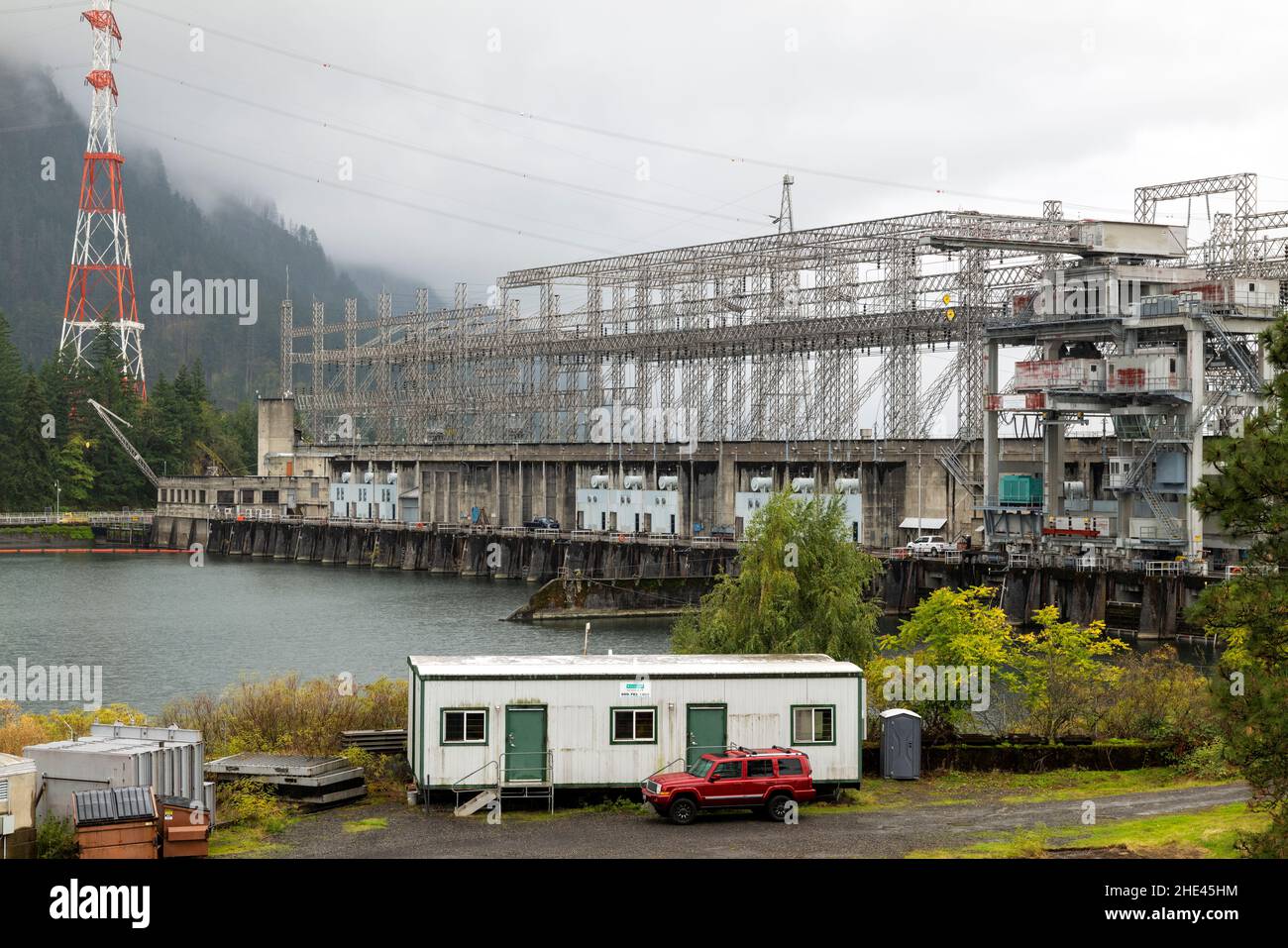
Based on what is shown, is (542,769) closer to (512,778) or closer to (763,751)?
(512,778)

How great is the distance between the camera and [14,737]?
91.4 ft

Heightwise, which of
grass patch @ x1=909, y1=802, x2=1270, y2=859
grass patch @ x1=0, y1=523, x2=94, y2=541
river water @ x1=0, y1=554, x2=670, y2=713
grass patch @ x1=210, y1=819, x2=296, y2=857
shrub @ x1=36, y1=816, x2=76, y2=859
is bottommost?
river water @ x1=0, y1=554, x2=670, y2=713

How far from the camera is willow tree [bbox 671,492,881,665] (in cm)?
3434

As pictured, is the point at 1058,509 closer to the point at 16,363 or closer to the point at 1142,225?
the point at 1142,225

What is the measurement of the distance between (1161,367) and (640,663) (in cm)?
4583

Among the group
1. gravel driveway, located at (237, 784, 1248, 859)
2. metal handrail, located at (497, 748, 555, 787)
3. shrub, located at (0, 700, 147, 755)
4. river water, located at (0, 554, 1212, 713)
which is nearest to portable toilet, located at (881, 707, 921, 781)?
gravel driveway, located at (237, 784, 1248, 859)

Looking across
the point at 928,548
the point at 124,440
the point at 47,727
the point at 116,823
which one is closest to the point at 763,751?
the point at 116,823

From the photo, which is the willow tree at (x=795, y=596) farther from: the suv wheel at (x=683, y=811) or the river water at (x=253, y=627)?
the suv wheel at (x=683, y=811)

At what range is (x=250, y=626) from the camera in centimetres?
6925

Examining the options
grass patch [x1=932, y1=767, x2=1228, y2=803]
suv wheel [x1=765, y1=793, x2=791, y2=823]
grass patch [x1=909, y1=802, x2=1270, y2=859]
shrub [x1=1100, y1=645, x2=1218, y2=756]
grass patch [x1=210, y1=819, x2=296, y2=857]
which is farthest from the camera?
shrub [x1=1100, y1=645, x2=1218, y2=756]

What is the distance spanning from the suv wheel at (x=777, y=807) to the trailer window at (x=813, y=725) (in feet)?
5.50

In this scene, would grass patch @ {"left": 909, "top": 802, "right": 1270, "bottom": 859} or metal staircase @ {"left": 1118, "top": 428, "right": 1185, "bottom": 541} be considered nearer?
grass patch @ {"left": 909, "top": 802, "right": 1270, "bottom": 859}

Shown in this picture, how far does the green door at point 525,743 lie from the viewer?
24.8 meters

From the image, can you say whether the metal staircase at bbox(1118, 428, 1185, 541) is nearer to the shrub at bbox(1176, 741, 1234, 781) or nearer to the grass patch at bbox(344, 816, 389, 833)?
the shrub at bbox(1176, 741, 1234, 781)
